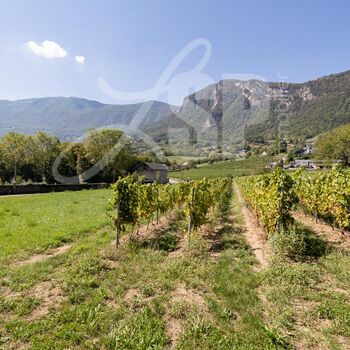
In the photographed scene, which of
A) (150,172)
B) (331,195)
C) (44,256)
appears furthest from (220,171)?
(44,256)

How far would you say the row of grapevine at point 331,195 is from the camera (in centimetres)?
1060

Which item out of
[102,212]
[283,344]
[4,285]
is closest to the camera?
[283,344]

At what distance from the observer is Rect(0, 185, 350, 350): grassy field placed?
15.4ft

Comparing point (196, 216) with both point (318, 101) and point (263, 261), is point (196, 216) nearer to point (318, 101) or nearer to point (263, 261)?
point (263, 261)

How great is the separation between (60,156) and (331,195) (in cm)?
4999

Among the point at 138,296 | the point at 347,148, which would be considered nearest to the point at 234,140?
the point at 347,148

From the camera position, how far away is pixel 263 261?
862cm

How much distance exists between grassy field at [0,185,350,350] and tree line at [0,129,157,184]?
A: 42.2 metres

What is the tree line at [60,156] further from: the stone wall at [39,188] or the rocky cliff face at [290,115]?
the rocky cliff face at [290,115]

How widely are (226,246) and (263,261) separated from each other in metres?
1.78

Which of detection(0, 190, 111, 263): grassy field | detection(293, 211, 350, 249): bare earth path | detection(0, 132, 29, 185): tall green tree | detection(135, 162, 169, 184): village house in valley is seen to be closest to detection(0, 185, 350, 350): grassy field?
detection(0, 190, 111, 263): grassy field

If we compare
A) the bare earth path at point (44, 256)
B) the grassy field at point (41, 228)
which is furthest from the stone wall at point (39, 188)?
the bare earth path at point (44, 256)

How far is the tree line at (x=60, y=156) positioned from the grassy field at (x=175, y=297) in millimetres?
42230

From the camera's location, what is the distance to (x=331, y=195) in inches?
461
